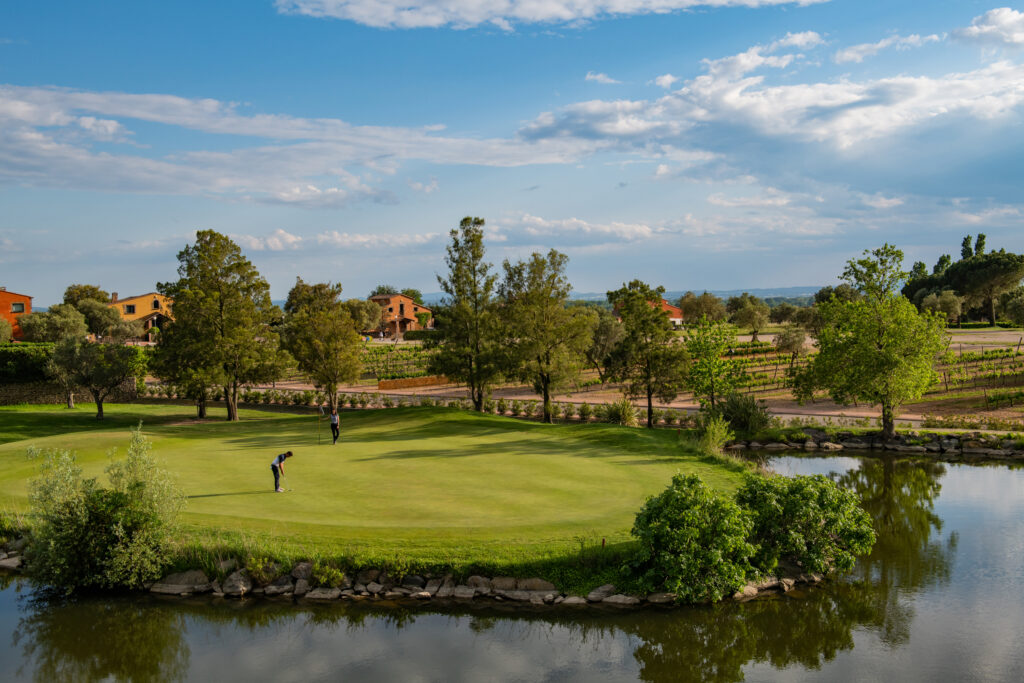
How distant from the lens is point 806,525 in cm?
1820

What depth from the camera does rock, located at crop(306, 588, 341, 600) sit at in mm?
16922

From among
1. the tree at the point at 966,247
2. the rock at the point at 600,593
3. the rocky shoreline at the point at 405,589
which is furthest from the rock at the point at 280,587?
the tree at the point at 966,247

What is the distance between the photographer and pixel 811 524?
18.2 meters

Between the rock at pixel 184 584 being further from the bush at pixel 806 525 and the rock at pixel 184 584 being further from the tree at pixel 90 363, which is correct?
the tree at pixel 90 363

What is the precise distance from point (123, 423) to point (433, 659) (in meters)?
39.3

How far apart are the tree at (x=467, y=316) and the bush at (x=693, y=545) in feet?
80.3

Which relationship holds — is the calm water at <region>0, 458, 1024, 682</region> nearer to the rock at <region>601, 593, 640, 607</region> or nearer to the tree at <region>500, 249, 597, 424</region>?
the rock at <region>601, 593, 640, 607</region>

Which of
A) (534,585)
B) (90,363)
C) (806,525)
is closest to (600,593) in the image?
(534,585)

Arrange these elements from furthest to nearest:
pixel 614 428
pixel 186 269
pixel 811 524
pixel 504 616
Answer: pixel 186 269
pixel 614 428
pixel 811 524
pixel 504 616

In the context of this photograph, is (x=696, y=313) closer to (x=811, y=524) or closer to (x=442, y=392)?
(x=442, y=392)

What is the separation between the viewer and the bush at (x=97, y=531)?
17.4 meters

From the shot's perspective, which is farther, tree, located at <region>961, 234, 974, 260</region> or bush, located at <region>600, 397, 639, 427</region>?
tree, located at <region>961, 234, 974, 260</region>

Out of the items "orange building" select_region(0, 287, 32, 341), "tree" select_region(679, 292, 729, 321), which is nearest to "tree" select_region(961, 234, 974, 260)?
"tree" select_region(679, 292, 729, 321)

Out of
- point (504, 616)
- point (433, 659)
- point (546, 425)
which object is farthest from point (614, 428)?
point (433, 659)
